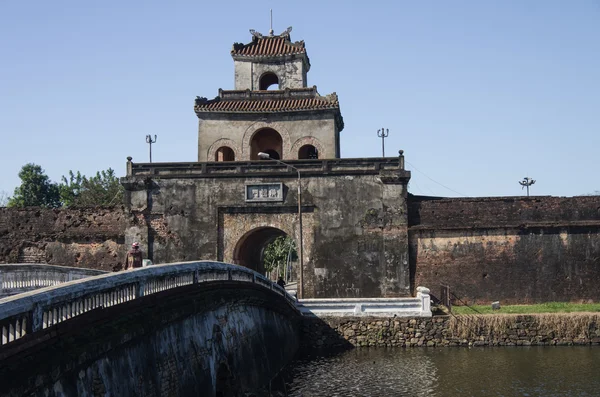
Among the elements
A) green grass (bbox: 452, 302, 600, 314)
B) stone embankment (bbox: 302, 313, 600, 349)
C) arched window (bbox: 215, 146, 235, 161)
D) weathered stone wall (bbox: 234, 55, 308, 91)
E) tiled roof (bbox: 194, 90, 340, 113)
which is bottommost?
stone embankment (bbox: 302, 313, 600, 349)

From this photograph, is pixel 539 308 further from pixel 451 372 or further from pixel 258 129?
pixel 258 129

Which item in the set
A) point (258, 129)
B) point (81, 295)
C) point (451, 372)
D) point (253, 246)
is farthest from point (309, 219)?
point (81, 295)

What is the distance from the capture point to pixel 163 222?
95.0ft

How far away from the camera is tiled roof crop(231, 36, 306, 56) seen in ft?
106

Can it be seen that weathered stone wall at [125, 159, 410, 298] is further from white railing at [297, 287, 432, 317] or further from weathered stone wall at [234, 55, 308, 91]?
weathered stone wall at [234, 55, 308, 91]

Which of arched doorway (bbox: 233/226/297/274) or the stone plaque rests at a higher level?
the stone plaque

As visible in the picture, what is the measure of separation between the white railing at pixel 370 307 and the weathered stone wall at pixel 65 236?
844 centimetres

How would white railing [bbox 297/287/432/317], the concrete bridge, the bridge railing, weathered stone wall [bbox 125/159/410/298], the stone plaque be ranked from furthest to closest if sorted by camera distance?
the stone plaque, weathered stone wall [bbox 125/159/410/298], white railing [bbox 297/287/432/317], the concrete bridge, the bridge railing

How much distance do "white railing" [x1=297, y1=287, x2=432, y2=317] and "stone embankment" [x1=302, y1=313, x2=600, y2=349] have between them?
0.70 ft

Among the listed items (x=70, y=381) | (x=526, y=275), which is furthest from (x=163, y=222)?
(x=70, y=381)

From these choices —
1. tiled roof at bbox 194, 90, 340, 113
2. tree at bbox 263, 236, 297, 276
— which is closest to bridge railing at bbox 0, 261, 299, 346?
tiled roof at bbox 194, 90, 340, 113

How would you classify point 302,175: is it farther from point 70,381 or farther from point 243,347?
point 70,381

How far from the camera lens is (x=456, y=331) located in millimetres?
24984

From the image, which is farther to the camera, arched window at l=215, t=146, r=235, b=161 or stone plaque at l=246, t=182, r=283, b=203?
arched window at l=215, t=146, r=235, b=161
